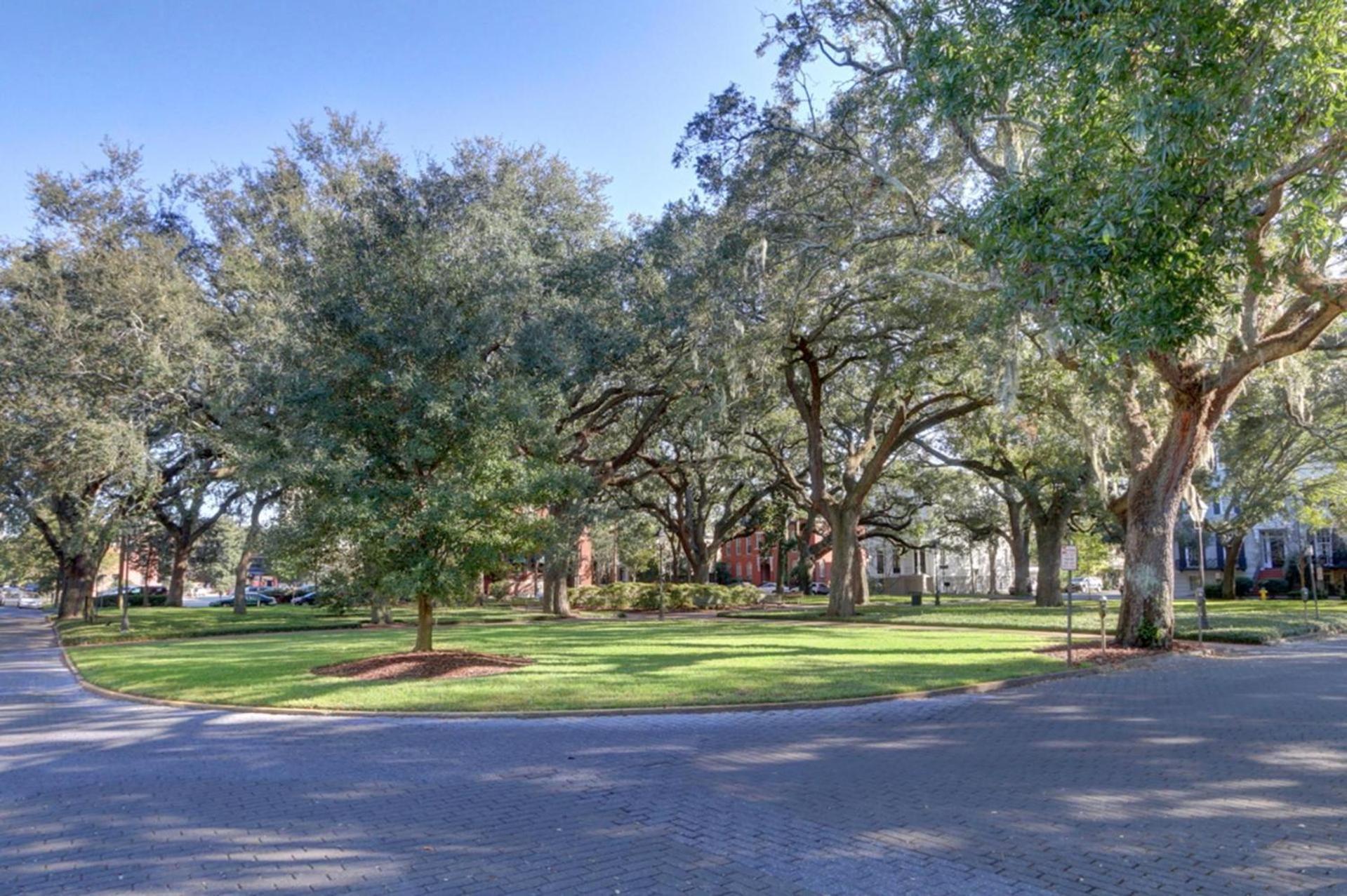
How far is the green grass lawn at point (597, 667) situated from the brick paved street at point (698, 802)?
1.19 m

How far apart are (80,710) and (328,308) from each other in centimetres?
723

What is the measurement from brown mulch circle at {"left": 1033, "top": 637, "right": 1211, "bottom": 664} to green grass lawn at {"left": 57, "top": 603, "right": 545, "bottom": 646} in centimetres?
2003

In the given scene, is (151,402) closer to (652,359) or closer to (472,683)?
(652,359)

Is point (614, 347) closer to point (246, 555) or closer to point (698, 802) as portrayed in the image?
point (698, 802)

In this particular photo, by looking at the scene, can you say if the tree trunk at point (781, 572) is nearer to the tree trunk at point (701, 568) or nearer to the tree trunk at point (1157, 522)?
the tree trunk at point (701, 568)

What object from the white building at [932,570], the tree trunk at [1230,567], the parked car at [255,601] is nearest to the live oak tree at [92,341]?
the parked car at [255,601]

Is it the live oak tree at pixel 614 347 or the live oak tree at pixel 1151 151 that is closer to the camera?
the live oak tree at pixel 1151 151

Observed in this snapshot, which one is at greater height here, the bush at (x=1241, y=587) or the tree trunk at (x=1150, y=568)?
the tree trunk at (x=1150, y=568)

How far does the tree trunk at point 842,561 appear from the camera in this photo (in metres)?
30.9

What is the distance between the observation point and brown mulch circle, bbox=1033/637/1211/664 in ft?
55.4

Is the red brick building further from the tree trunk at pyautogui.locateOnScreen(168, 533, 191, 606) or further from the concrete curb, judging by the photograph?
the concrete curb

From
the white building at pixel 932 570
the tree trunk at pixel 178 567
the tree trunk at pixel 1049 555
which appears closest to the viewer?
the tree trunk at pixel 1049 555

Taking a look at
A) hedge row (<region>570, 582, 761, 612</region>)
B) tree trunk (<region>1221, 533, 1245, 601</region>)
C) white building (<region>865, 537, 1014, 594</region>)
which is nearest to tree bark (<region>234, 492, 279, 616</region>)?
hedge row (<region>570, 582, 761, 612</region>)

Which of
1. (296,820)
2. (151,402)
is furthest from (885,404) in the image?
(296,820)
